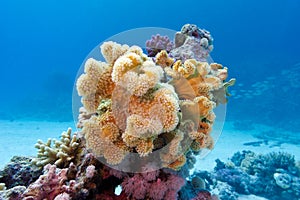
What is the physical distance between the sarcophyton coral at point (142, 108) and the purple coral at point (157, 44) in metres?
1.33

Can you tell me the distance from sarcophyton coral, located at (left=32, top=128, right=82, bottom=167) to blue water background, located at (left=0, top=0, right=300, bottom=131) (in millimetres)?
1334

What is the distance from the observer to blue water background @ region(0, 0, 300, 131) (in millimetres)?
25188

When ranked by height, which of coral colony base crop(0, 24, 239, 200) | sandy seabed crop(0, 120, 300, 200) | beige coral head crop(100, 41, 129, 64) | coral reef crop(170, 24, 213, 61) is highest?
sandy seabed crop(0, 120, 300, 200)

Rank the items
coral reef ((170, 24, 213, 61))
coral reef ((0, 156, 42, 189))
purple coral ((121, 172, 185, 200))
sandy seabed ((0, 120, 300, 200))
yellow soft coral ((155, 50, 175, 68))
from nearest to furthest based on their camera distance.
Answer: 1. purple coral ((121, 172, 185, 200))
2. yellow soft coral ((155, 50, 175, 68))
3. coral reef ((0, 156, 42, 189))
4. coral reef ((170, 24, 213, 61))
5. sandy seabed ((0, 120, 300, 200))

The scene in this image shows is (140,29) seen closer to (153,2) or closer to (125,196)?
(125,196)

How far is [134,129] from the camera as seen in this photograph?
1883 millimetres

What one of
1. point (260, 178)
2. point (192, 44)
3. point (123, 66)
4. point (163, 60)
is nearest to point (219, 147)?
point (260, 178)

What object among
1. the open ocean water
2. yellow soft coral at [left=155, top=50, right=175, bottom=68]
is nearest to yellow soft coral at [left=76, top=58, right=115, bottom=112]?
yellow soft coral at [left=155, top=50, right=175, bottom=68]

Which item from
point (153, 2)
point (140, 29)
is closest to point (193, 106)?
point (140, 29)

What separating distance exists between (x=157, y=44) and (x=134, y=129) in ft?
7.46

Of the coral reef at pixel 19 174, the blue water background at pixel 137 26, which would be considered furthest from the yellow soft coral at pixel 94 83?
the blue water background at pixel 137 26

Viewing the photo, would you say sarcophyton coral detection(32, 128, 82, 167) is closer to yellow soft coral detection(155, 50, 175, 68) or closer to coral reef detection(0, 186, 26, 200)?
coral reef detection(0, 186, 26, 200)

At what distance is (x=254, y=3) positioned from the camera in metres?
74.8

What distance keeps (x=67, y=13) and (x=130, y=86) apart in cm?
12658
